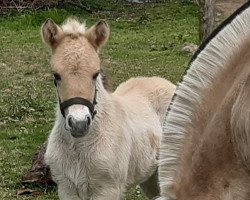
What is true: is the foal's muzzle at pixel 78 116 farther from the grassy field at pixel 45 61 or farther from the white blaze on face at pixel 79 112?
the grassy field at pixel 45 61

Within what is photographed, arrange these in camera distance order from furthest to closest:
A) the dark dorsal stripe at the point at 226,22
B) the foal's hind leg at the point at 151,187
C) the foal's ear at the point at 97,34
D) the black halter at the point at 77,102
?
the foal's hind leg at the point at 151,187 < the foal's ear at the point at 97,34 < the black halter at the point at 77,102 < the dark dorsal stripe at the point at 226,22

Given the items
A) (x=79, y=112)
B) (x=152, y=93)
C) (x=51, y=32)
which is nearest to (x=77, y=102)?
(x=79, y=112)

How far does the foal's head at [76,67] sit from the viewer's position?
17.0 feet

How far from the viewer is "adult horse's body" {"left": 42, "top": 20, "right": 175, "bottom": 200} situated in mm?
5391

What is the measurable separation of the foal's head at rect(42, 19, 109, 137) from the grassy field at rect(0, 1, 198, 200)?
1466mm

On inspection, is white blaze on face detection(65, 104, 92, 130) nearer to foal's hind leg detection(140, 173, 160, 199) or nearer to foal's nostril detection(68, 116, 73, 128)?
foal's nostril detection(68, 116, 73, 128)

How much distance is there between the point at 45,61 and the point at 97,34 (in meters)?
9.95

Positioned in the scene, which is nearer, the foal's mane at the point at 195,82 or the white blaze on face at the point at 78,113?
the foal's mane at the point at 195,82

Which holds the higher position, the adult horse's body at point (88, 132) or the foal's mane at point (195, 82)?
the foal's mane at point (195, 82)

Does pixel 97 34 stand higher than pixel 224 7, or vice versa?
pixel 97 34

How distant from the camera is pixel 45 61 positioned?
51.2 feet

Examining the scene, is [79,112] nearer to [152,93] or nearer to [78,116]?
[78,116]

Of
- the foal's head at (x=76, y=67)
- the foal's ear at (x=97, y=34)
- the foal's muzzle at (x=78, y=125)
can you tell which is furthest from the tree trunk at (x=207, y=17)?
the foal's muzzle at (x=78, y=125)

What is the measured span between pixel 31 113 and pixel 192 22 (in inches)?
461
